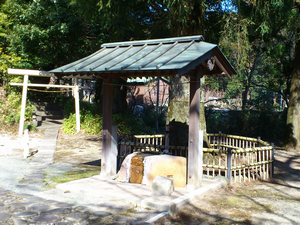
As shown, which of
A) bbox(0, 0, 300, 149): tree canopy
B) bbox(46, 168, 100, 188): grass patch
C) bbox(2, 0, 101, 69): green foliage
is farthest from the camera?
bbox(2, 0, 101, 69): green foliage

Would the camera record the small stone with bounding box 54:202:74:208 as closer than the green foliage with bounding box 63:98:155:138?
Yes

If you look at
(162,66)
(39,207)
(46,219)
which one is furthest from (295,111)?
(46,219)

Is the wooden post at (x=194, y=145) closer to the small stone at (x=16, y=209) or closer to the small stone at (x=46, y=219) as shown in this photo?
the small stone at (x=46, y=219)

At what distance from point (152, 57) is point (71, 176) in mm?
3645

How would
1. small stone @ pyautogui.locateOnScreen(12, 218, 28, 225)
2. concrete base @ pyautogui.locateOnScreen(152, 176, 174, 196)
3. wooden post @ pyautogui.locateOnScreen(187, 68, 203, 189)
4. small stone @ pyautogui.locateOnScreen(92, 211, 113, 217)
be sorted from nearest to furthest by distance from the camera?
small stone @ pyautogui.locateOnScreen(12, 218, 28, 225) < small stone @ pyautogui.locateOnScreen(92, 211, 113, 217) < concrete base @ pyautogui.locateOnScreen(152, 176, 174, 196) < wooden post @ pyautogui.locateOnScreen(187, 68, 203, 189)

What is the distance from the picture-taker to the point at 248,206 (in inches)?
225

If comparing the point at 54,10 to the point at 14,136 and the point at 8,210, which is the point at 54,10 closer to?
the point at 14,136

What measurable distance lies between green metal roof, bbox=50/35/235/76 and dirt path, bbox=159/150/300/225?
7.79 ft

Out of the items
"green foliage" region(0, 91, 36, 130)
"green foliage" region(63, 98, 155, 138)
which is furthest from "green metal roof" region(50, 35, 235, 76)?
"green foliage" region(0, 91, 36, 130)

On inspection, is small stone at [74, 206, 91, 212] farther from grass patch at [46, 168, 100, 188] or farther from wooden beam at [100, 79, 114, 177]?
wooden beam at [100, 79, 114, 177]

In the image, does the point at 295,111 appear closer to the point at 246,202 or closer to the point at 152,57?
the point at 246,202

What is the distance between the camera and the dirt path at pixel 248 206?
16.4 feet

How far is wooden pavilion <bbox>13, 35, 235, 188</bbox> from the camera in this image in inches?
228

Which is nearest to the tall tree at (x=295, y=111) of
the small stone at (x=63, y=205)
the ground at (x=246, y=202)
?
the ground at (x=246, y=202)
